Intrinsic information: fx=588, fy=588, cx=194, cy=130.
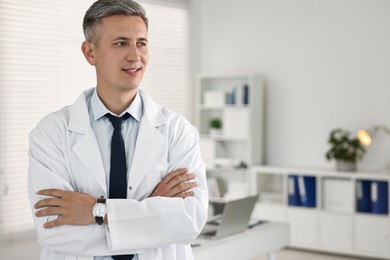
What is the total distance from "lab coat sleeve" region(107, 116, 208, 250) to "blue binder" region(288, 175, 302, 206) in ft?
13.2

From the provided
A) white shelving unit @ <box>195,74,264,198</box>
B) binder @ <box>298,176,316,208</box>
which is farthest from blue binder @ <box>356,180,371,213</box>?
white shelving unit @ <box>195,74,264,198</box>

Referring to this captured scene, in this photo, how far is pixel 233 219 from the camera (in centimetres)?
316

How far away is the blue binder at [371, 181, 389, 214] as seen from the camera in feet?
17.9

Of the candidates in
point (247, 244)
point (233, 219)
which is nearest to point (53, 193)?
point (233, 219)

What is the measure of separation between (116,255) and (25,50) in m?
3.36

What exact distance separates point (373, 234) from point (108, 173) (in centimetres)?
416

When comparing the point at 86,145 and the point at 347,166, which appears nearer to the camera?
the point at 86,145

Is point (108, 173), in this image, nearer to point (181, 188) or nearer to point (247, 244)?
point (181, 188)

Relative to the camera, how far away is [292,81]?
6.24 metres

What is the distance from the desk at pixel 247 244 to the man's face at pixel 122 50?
1.24 m

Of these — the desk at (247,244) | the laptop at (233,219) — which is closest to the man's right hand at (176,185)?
the desk at (247,244)

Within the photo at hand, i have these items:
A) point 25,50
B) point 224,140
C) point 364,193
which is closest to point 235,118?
point 224,140

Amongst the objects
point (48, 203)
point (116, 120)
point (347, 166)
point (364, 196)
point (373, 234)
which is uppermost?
point (116, 120)

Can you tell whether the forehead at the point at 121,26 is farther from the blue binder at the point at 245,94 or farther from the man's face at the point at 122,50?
the blue binder at the point at 245,94
